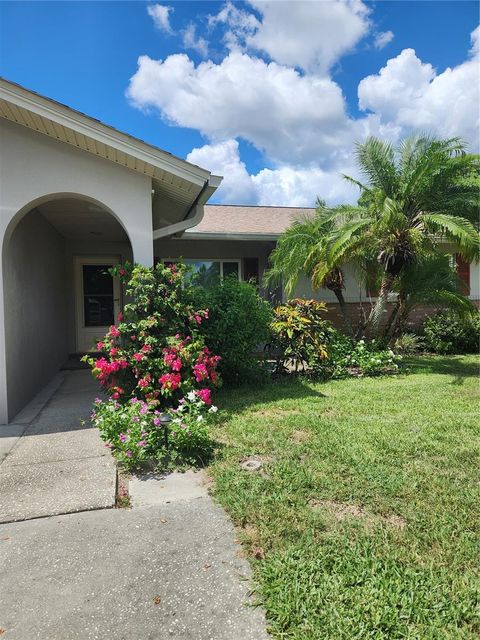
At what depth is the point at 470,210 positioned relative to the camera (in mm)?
9133

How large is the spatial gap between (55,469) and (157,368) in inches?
68.6

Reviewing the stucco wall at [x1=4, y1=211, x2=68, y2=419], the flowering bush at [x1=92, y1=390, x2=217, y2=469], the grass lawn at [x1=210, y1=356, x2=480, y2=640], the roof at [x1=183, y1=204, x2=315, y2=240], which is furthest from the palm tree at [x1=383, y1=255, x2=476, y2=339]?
the stucco wall at [x1=4, y1=211, x2=68, y2=419]

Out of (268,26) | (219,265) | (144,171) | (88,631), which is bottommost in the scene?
(88,631)

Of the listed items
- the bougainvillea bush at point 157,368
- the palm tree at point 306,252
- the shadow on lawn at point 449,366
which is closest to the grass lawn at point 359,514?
the bougainvillea bush at point 157,368

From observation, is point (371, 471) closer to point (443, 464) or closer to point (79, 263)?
point (443, 464)

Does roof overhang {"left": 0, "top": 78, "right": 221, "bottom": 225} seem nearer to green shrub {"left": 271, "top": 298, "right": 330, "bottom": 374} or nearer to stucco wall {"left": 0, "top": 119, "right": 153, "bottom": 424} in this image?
stucco wall {"left": 0, "top": 119, "right": 153, "bottom": 424}

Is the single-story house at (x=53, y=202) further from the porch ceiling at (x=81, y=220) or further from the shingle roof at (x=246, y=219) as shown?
the shingle roof at (x=246, y=219)

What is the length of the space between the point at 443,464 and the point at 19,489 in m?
3.84

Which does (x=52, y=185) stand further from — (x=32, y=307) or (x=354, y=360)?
(x=354, y=360)

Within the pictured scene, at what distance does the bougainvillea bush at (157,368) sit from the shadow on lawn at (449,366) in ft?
17.0

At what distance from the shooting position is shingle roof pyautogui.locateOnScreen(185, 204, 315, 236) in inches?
441

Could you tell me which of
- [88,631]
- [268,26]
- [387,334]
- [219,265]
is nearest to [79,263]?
[219,265]

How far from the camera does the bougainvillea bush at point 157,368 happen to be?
4125 mm

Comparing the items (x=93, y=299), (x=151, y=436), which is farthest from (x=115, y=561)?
(x=93, y=299)
